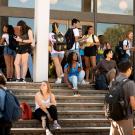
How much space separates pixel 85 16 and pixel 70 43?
2944 millimetres

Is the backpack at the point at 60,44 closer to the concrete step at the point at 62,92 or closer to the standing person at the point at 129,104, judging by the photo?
the concrete step at the point at 62,92

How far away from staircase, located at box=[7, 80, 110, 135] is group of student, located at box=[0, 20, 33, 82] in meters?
0.65

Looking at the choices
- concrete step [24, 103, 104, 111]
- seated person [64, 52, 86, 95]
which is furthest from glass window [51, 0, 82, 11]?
concrete step [24, 103, 104, 111]

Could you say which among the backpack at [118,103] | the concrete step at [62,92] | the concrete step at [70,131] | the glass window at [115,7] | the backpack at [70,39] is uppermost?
the glass window at [115,7]

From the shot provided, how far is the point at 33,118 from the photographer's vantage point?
11336 mm

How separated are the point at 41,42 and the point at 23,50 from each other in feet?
2.19

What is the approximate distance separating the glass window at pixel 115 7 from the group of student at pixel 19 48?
13.9 ft

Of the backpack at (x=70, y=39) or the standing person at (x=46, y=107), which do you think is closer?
the standing person at (x=46, y=107)

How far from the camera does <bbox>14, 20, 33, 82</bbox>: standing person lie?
1326 centimetres

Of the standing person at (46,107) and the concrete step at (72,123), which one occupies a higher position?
the standing person at (46,107)

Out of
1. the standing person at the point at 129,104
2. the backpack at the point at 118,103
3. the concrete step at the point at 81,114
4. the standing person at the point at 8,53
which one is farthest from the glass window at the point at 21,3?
the backpack at the point at 118,103

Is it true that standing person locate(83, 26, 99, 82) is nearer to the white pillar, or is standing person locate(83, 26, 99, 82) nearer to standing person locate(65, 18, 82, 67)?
standing person locate(65, 18, 82, 67)

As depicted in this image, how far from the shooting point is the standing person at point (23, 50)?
13258 millimetres

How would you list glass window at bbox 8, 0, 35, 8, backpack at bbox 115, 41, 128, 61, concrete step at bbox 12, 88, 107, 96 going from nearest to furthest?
concrete step at bbox 12, 88, 107, 96 < backpack at bbox 115, 41, 128, 61 < glass window at bbox 8, 0, 35, 8
